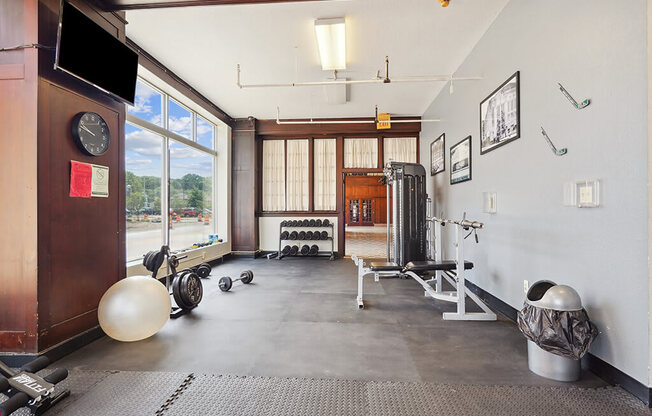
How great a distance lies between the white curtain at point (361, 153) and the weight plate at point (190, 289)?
4.67 metres

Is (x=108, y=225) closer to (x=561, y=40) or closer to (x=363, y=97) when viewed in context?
(x=561, y=40)

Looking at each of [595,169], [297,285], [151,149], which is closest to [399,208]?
[297,285]

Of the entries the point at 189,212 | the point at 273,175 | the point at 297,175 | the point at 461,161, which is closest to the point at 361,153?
the point at 297,175

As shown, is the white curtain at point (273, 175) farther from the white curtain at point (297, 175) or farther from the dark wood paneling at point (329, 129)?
the dark wood paneling at point (329, 129)

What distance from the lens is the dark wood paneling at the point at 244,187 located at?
7.07 meters

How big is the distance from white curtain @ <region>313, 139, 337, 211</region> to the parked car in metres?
2.75

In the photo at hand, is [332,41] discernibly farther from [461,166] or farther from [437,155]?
[437,155]

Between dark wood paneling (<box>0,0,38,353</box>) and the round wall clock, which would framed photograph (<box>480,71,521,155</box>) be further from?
dark wood paneling (<box>0,0,38,353</box>)

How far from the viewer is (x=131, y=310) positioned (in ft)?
8.02

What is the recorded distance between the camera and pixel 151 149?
15.1 ft

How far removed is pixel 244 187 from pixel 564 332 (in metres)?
6.40

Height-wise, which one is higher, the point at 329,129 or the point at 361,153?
the point at 329,129

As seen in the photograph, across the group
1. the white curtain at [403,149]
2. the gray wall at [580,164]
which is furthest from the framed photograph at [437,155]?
the gray wall at [580,164]

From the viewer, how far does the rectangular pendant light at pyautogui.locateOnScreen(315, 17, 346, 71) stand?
3.23 metres
